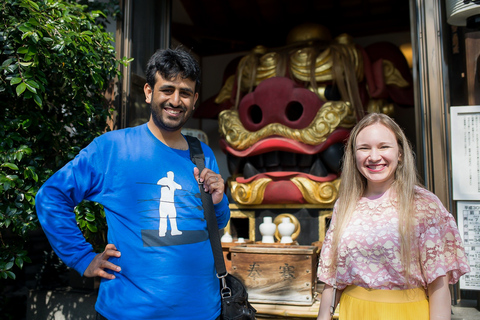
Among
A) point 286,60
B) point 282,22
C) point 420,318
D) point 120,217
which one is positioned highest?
point 282,22

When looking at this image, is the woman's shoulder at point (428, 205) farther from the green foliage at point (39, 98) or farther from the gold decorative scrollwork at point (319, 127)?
the gold decorative scrollwork at point (319, 127)

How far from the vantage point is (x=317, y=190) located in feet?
13.2

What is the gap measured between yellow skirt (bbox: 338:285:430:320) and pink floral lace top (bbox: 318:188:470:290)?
0.10ft

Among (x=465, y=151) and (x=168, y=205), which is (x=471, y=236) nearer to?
(x=465, y=151)

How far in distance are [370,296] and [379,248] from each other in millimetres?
184

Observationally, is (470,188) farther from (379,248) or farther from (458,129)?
(379,248)

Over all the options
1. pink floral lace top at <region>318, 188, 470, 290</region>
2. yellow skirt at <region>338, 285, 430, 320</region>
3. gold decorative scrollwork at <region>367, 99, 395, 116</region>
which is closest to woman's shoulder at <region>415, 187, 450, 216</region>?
pink floral lace top at <region>318, 188, 470, 290</region>

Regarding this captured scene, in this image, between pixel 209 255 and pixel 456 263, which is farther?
pixel 209 255

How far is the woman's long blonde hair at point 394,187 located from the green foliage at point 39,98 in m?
1.53

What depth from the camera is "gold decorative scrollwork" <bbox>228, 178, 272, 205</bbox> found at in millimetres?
4172

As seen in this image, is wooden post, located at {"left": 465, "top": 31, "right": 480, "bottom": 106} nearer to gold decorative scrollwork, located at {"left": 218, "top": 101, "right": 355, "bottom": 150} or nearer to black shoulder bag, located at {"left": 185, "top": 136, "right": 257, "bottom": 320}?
gold decorative scrollwork, located at {"left": 218, "top": 101, "right": 355, "bottom": 150}

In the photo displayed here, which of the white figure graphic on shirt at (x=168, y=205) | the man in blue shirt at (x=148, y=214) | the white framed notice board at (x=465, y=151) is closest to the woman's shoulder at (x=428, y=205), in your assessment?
the man in blue shirt at (x=148, y=214)

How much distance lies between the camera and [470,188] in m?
2.48

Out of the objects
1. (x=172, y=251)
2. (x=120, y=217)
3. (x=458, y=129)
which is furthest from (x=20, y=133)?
(x=458, y=129)
